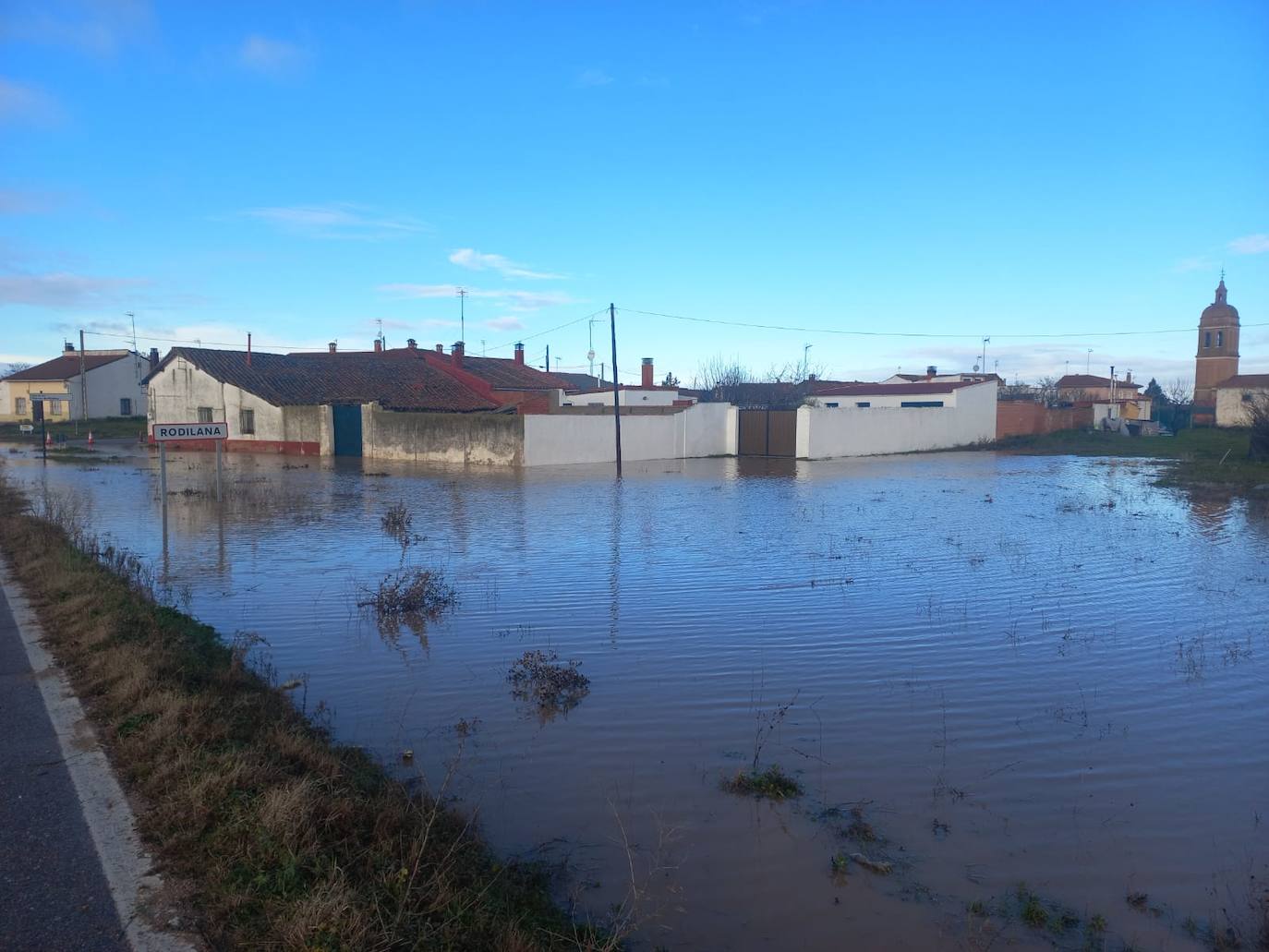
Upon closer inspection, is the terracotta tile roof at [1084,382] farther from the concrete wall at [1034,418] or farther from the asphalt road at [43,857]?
the asphalt road at [43,857]

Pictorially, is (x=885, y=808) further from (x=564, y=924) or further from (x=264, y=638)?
(x=264, y=638)

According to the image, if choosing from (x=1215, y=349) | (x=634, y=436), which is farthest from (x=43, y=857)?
(x=1215, y=349)

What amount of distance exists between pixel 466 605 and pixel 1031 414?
175ft

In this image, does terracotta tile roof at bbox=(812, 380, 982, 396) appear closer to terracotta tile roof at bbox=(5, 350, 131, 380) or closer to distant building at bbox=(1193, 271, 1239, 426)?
distant building at bbox=(1193, 271, 1239, 426)

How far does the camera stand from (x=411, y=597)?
35.9 feet

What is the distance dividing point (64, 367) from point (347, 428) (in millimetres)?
40466

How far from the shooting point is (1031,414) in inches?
2280

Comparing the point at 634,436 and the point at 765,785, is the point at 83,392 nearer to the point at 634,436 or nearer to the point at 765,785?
the point at 634,436

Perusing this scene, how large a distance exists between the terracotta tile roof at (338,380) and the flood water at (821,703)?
27292 mm

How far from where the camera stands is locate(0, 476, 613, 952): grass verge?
393 centimetres

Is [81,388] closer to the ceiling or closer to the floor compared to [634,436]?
closer to the ceiling

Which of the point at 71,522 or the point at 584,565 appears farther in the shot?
the point at 71,522

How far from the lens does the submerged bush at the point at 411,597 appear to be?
1079 cm

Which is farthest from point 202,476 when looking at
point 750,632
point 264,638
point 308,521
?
point 750,632
